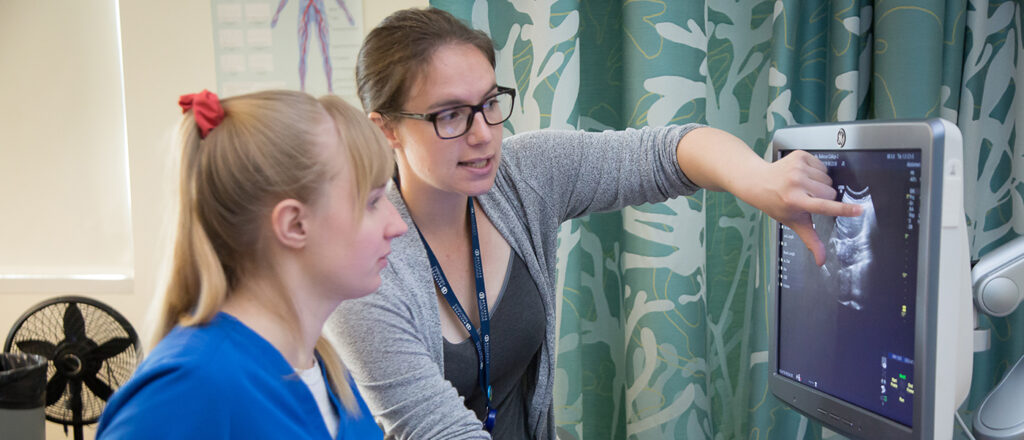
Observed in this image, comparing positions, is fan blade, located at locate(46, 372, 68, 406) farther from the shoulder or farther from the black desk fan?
the shoulder

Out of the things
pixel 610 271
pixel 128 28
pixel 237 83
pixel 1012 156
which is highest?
pixel 128 28

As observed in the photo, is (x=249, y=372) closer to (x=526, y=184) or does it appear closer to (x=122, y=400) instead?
(x=122, y=400)

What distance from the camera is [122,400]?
0.77 metres

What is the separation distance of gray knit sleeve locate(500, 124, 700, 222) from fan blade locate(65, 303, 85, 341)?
149 centimetres

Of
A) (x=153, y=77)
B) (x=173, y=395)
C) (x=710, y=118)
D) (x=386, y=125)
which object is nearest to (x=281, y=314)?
(x=173, y=395)

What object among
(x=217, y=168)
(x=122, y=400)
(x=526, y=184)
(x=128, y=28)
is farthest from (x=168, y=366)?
(x=128, y=28)

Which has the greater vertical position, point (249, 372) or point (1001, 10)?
point (1001, 10)

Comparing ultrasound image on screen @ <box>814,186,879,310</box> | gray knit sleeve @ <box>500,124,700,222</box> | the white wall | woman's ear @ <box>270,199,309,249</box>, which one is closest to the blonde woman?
woman's ear @ <box>270,199,309,249</box>

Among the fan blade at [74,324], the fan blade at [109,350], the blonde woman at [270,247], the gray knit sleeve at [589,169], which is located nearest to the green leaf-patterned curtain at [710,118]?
the gray knit sleeve at [589,169]

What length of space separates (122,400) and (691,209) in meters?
1.44

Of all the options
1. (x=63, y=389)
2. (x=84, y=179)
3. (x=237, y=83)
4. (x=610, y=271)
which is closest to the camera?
(x=610, y=271)

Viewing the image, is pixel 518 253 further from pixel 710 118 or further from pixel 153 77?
pixel 153 77

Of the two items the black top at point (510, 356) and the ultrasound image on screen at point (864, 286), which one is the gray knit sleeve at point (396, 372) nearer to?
the black top at point (510, 356)

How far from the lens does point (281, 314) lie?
923 millimetres
